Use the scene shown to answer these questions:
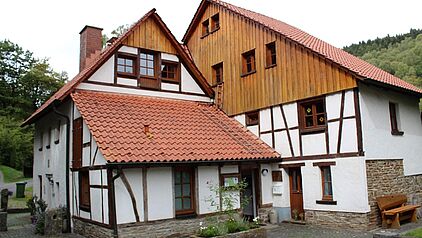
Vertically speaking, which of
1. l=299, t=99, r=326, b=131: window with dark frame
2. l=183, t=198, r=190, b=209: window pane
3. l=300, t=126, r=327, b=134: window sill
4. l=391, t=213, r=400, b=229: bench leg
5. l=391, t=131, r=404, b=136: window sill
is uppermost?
l=299, t=99, r=326, b=131: window with dark frame

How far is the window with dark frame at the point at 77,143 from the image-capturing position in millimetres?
12298

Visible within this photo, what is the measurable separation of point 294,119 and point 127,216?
668 cm

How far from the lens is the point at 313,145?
1288 centimetres

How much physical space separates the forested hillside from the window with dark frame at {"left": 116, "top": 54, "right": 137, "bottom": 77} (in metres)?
21.6

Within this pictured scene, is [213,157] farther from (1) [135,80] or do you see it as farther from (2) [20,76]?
(2) [20,76]

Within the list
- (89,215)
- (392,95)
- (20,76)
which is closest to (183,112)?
(89,215)

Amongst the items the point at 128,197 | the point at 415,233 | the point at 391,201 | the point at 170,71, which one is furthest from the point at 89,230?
the point at 391,201

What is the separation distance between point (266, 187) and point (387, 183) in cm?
404

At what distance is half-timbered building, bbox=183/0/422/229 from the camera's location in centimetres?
1173

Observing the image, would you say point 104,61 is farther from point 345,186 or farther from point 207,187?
point 345,186

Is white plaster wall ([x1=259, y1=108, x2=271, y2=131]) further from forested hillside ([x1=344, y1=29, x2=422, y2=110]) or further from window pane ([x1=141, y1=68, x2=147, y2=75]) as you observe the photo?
forested hillside ([x1=344, y1=29, x2=422, y2=110])

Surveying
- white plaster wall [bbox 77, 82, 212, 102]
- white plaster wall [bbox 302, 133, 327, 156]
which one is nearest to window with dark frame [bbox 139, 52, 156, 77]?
white plaster wall [bbox 77, 82, 212, 102]

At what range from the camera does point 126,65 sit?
45.5ft

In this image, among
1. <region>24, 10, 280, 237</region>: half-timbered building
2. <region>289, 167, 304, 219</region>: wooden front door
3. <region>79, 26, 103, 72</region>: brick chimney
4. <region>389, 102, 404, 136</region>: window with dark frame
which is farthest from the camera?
<region>79, 26, 103, 72</region>: brick chimney
